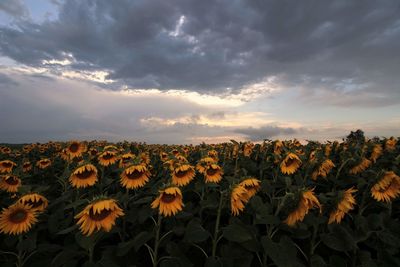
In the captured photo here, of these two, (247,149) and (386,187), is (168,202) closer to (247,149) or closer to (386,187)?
(386,187)

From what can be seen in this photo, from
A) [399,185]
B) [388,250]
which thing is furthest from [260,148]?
[388,250]

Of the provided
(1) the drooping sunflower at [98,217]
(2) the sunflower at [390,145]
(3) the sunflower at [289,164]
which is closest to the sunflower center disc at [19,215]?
(1) the drooping sunflower at [98,217]

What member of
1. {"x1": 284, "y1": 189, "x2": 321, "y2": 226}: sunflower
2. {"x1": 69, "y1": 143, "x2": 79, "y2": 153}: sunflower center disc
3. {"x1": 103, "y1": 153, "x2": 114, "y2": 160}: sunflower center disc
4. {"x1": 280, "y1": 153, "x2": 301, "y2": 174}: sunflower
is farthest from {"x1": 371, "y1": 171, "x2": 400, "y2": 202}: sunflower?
{"x1": 69, "y1": 143, "x2": 79, "y2": 153}: sunflower center disc

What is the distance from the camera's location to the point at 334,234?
13.9ft

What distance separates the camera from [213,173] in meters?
6.14

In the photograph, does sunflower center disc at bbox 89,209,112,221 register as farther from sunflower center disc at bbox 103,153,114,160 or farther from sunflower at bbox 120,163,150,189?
sunflower center disc at bbox 103,153,114,160

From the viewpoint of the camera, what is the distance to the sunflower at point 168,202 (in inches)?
163

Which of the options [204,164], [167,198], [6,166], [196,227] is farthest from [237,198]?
[6,166]

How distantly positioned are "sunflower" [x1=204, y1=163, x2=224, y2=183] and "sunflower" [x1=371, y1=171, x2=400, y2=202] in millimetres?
2465

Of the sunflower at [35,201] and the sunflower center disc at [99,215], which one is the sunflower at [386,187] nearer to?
the sunflower center disc at [99,215]

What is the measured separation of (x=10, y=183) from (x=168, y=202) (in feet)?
11.9

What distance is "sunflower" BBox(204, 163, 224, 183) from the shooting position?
19.4 feet

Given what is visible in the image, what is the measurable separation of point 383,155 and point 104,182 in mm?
7020

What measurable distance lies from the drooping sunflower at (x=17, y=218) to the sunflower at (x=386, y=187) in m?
4.82
